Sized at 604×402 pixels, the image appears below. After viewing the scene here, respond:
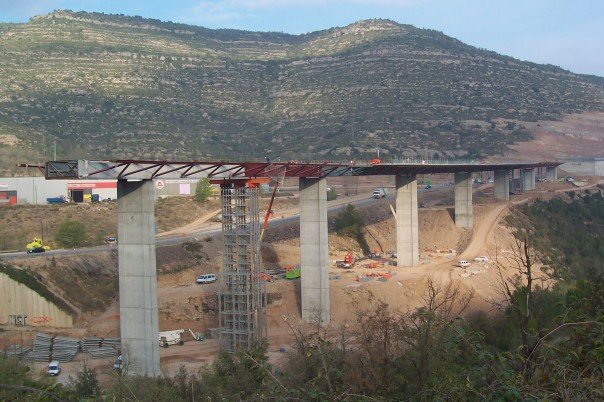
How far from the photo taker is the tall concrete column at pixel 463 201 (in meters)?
87.7

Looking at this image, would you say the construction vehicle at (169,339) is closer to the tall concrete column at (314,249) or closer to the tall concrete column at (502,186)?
the tall concrete column at (314,249)

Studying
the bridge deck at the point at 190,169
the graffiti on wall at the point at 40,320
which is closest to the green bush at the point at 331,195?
the bridge deck at the point at 190,169

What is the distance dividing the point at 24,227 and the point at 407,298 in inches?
1493

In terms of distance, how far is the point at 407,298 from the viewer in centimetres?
6162

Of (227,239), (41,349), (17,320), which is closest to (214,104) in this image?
(17,320)

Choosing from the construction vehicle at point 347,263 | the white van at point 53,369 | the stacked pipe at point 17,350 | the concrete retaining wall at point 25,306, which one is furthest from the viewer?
the construction vehicle at point 347,263

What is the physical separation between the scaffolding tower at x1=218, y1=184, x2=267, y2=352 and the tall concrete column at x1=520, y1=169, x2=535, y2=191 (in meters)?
75.8

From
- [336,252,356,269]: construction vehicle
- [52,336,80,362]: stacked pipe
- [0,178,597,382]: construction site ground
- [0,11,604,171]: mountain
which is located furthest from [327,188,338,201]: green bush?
[52,336,80,362]: stacked pipe

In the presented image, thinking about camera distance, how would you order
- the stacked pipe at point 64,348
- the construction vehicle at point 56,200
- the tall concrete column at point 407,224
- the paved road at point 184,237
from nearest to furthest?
the stacked pipe at point 64,348, the paved road at point 184,237, the tall concrete column at point 407,224, the construction vehicle at point 56,200

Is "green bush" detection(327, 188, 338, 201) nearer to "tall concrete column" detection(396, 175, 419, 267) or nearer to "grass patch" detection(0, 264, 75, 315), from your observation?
"tall concrete column" detection(396, 175, 419, 267)

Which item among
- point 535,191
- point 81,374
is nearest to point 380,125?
point 535,191

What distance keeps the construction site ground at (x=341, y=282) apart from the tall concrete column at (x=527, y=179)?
56.8 ft

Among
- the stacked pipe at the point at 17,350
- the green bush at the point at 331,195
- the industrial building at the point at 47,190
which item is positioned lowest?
the stacked pipe at the point at 17,350

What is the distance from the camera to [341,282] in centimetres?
6253
